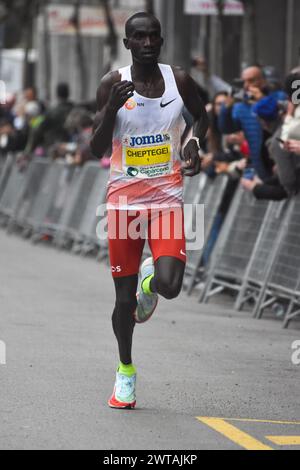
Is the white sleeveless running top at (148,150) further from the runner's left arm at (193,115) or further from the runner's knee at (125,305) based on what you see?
the runner's knee at (125,305)

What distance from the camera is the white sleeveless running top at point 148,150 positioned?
815 centimetres

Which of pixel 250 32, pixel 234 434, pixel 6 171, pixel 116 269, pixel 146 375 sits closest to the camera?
pixel 234 434

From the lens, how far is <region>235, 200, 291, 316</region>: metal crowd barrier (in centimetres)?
1315

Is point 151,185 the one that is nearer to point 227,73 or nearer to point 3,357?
point 3,357

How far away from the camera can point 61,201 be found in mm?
21000

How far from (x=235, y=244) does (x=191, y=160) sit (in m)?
6.18

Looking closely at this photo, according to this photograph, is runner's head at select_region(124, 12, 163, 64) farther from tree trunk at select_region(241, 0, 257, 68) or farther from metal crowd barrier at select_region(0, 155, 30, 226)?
metal crowd barrier at select_region(0, 155, 30, 226)

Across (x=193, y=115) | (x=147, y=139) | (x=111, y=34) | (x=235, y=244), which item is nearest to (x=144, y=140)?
(x=147, y=139)

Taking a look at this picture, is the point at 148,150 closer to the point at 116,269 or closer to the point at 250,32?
the point at 116,269

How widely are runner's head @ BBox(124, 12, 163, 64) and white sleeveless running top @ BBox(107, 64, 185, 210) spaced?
0.52 feet

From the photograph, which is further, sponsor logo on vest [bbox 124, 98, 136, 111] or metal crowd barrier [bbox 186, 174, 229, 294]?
metal crowd barrier [bbox 186, 174, 229, 294]

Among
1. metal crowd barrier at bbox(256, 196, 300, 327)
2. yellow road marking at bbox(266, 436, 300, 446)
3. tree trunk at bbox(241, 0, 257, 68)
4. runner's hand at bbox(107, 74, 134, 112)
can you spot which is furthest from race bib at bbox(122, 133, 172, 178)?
tree trunk at bbox(241, 0, 257, 68)

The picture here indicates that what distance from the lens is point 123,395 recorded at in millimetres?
8211
